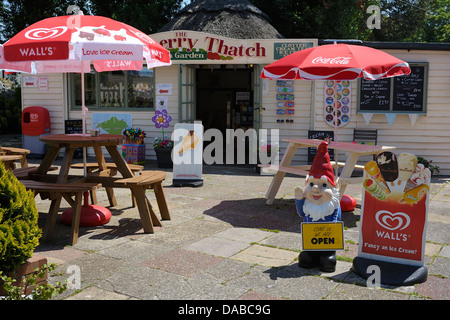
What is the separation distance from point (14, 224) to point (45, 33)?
2483mm

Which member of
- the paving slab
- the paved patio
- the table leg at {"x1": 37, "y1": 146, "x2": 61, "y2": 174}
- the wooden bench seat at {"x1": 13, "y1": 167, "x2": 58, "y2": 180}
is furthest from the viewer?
the table leg at {"x1": 37, "y1": 146, "x2": 61, "y2": 174}

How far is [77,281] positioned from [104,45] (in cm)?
238

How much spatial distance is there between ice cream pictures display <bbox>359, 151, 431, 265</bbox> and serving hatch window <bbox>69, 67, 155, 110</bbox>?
7802mm

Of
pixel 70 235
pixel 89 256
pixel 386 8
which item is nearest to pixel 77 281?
pixel 89 256

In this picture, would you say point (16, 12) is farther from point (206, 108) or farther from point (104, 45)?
point (104, 45)

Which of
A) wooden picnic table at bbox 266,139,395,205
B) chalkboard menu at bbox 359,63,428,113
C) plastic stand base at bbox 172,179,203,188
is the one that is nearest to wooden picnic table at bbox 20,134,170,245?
wooden picnic table at bbox 266,139,395,205

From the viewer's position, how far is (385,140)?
403 inches

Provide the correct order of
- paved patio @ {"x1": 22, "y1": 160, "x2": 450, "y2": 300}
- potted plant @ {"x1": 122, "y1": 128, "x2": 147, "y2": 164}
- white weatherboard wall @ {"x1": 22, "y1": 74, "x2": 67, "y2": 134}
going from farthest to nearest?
1. white weatherboard wall @ {"x1": 22, "y1": 74, "x2": 67, "y2": 134}
2. potted plant @ {"x1": 122, "y1": 128, "x2": 147, "y2": 164}
3. paved patio @ {"x1": 22, "y1": 160, "x2": 450, "y2": 300}

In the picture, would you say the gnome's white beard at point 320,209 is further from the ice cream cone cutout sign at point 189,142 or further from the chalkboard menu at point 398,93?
the chalkboard menu at point 398,93

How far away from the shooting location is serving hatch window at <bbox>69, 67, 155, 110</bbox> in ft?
37.1

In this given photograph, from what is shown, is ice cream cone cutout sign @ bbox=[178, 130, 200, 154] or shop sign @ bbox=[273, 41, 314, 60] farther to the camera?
shop sign @ bbox=[273, 41, 314, 60]

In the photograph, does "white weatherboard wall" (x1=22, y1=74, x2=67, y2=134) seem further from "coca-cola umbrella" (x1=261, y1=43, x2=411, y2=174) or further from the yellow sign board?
the yellow sign board

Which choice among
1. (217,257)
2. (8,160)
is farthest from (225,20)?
(217,257)

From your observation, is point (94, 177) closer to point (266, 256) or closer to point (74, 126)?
point (266, 256)
